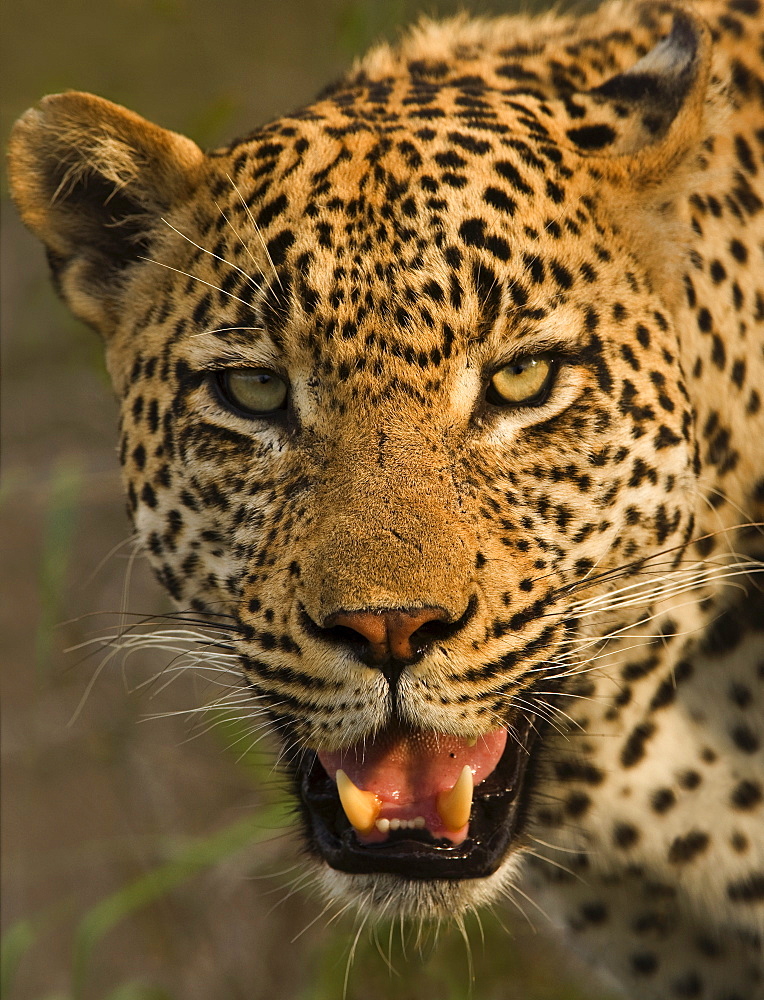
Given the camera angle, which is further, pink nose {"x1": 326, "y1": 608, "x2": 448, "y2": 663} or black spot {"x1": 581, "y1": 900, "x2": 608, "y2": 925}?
black spot {"x1": 581, "y1": 900, "x2": 608, "y2": 925}

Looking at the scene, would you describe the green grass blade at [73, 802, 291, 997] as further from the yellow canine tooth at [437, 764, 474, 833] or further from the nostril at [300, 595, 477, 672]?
the nostril at [300, 595, 477, 672]

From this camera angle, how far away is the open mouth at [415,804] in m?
3.02

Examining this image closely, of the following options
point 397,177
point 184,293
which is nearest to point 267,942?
point 184,293

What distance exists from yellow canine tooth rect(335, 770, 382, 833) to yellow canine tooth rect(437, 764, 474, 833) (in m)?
0.15

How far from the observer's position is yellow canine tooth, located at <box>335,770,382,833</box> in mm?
2969

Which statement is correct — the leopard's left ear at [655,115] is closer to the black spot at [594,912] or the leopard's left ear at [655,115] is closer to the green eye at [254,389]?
the green eye at [254,389]

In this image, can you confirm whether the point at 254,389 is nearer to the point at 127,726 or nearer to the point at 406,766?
the point at 406,766

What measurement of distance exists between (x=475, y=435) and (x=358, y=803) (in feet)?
2.94

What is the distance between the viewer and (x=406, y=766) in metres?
3.04

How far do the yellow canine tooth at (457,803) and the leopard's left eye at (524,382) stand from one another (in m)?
0.87

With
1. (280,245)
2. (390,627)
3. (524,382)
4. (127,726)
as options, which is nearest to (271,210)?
(280,245)

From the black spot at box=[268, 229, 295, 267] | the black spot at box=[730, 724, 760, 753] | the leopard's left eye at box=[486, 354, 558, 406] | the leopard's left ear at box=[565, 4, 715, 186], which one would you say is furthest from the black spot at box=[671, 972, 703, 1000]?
the black spot at box=[268, 229, 295, 267]

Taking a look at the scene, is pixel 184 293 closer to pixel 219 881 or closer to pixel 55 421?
pixel 219 881

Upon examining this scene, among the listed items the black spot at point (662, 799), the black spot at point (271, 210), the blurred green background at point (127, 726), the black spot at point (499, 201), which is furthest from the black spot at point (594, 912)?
the black spot at point (271, 210)
